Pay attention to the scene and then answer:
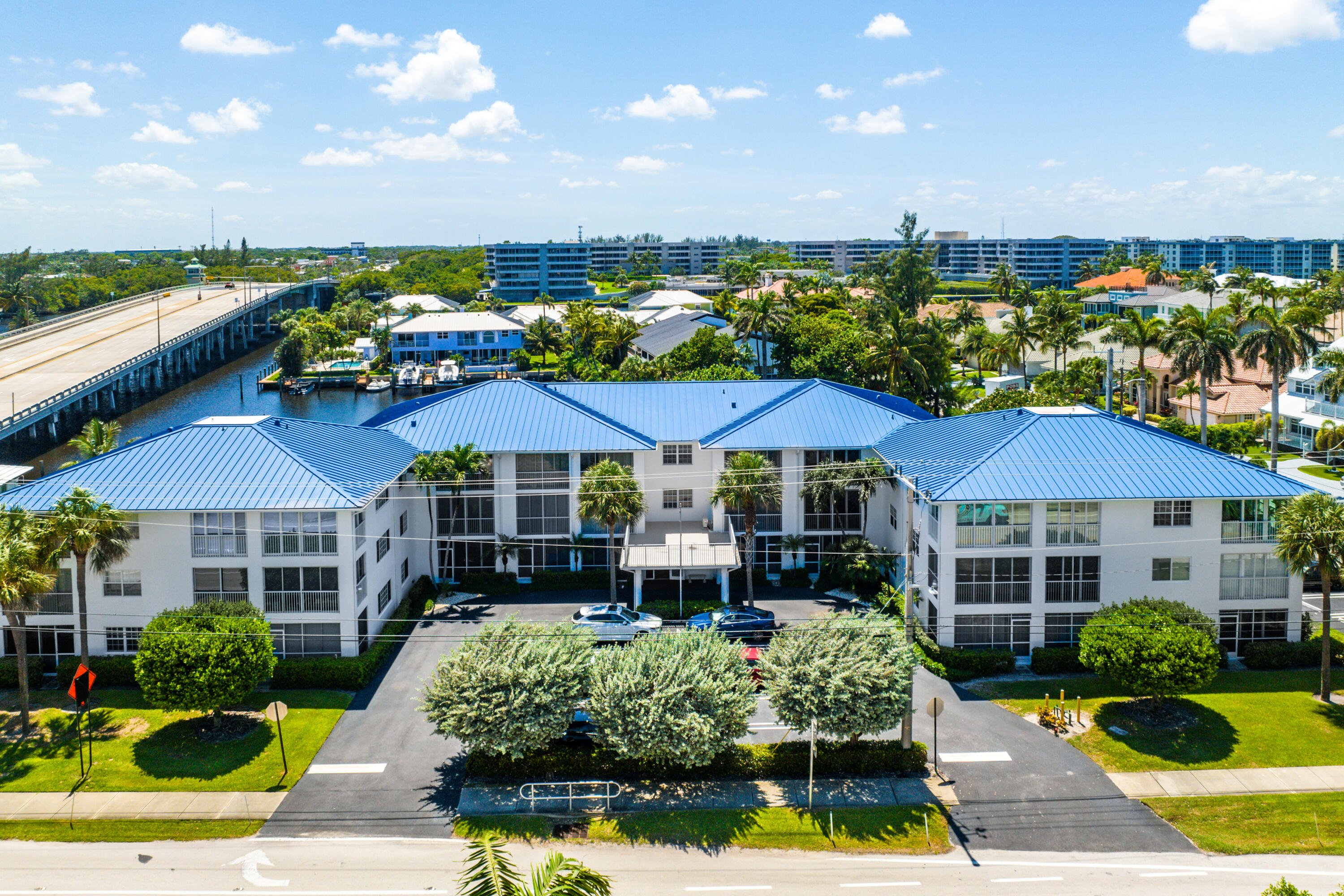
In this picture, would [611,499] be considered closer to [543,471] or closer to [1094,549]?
[543,471]

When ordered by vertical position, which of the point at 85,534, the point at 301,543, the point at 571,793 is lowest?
the point at 571,793

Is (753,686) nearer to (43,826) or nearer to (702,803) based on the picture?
(702,803)

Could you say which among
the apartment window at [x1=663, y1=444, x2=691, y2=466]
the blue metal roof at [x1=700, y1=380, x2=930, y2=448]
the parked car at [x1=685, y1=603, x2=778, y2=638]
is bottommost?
the parked car at [x1=685, y1=603, x2=778, y2=638]

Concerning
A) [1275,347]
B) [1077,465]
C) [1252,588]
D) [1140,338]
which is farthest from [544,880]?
[1140,338]

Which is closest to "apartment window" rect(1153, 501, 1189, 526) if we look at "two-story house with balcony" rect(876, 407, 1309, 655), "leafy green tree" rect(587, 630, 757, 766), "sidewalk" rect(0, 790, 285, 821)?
"two-story house with balcony" rect(876, 407, 1309, 655)

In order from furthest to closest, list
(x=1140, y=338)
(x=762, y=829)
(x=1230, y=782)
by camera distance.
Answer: (x=1140, y=338)
(x=1230, y=782)
(x=762, y=829)

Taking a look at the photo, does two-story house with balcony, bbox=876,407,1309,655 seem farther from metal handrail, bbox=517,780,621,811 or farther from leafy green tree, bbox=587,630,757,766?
metal handrail, bbox=517,780,621,811

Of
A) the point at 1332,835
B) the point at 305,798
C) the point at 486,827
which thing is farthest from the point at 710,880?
the point at 1332,835
